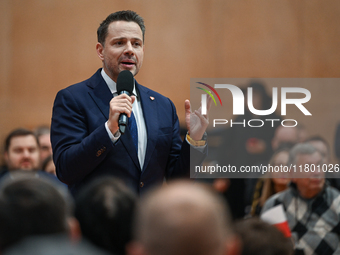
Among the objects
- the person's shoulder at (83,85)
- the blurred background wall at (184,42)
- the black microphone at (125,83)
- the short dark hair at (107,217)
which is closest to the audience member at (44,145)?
the blurred background wall at (184,42)

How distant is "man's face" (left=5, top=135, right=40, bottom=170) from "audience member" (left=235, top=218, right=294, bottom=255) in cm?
242

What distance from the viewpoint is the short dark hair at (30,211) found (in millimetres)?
1132

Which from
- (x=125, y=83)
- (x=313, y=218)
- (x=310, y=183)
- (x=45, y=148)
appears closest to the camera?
(x=125, y=83)

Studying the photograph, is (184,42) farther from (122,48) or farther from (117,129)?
(117,129)

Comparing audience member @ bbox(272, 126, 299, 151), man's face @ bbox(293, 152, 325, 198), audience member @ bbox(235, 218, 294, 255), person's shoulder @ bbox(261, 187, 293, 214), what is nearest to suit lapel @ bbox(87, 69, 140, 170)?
audience member @ bbox(235, 218, 294, 255)

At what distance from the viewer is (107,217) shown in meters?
1.58

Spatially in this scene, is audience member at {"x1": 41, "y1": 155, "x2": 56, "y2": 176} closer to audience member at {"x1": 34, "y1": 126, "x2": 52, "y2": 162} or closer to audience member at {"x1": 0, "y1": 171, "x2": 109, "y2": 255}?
audience member at {"x1": 34, "y1": 126, "x2": 52, "y2": 162}

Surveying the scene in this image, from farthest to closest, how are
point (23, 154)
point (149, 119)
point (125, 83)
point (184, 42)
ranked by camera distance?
1. point (184, 42)
2. point (23, 154)
3. point (149, 119)
4. point (125, 83)

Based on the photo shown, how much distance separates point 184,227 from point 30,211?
415mm

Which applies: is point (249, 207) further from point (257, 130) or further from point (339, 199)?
point (257, 130)

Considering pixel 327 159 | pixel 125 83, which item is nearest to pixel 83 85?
pixel 125 83

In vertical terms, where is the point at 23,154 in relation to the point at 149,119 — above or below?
below

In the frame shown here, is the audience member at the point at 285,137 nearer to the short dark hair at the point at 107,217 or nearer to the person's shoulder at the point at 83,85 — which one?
the person's shoulder at the point at 83,85

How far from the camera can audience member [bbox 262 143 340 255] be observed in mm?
2875
